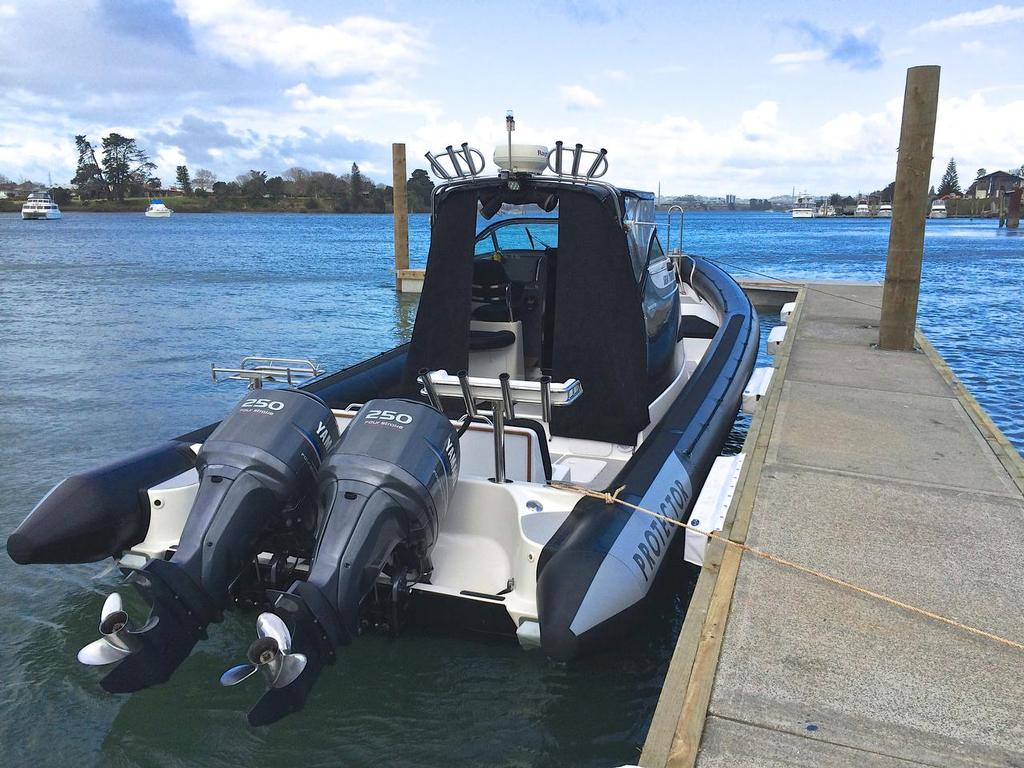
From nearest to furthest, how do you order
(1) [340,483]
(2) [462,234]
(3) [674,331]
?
(1) [340,483] < (2) [462,234] < (3) [674,331]

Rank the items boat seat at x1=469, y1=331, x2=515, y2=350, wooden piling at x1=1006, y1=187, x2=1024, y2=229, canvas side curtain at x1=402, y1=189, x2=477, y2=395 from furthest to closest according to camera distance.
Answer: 1. wooden piling at x1=1006, y1=187, x2=1024, y2=229
2. boat seat at x1=469, y1=331, x2=515, y2=350
3. canvas side curtain at x1=402, y1=189, x2=477, y2=395

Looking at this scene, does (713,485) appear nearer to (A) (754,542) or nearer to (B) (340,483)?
(A) (754,542)

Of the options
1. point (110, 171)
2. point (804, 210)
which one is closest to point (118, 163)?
point (110, 171)

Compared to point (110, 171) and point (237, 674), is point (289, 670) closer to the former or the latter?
point (237, 674)

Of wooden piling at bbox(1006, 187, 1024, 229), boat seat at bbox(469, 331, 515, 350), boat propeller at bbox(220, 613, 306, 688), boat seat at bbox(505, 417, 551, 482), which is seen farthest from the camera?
wooden piling at bbox(1006, 187, 1024, 229)

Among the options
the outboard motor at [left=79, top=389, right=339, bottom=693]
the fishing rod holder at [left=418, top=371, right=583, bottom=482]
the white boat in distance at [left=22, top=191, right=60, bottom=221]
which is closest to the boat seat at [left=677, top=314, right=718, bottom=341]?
the fishing rod holder at [left=418, top=371, right=583, bottom=482]

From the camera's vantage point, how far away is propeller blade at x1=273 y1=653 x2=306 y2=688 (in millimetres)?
2543

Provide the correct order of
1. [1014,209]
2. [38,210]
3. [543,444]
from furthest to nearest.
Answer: [38,210]
[1014,209]
[543,444]

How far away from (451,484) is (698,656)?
1.26 metres

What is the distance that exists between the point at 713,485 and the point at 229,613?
2616 millimetres

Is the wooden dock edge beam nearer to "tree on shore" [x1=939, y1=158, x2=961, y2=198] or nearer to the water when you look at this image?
the water

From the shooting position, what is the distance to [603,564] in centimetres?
321

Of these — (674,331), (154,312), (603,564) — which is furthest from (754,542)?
(154,312)

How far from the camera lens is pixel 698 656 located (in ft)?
9.21
